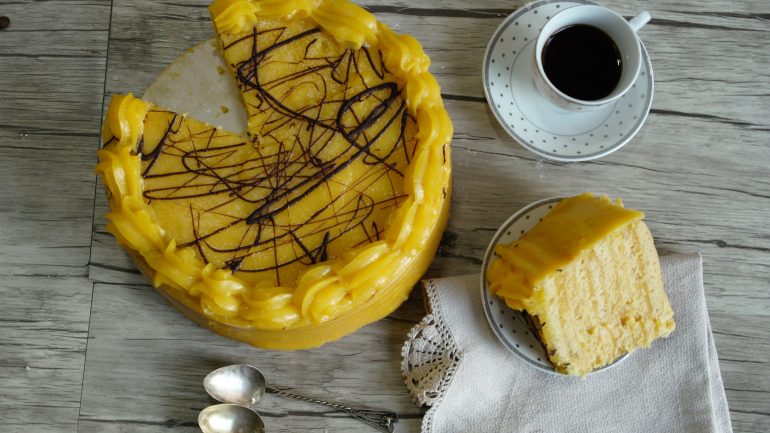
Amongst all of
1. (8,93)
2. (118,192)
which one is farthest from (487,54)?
(8,93)

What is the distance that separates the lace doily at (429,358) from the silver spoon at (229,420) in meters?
0.40

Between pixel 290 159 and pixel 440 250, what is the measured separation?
1.65 ft

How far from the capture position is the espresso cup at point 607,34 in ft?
5.68

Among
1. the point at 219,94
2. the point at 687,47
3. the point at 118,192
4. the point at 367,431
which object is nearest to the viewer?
the point at 118,192

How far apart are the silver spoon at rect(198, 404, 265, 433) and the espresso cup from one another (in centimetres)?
109

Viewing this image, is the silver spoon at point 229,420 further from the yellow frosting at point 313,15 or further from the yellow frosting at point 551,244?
the yellow frosting at point 313,15

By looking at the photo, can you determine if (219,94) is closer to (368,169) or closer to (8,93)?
(368,169)

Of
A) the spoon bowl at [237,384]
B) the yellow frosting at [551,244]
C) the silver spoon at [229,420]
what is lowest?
the silver spoon at [229,420]

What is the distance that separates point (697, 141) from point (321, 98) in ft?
3.41

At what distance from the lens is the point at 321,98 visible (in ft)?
5.49

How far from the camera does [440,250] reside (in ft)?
6.31

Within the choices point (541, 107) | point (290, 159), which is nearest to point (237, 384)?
point (290, 159)

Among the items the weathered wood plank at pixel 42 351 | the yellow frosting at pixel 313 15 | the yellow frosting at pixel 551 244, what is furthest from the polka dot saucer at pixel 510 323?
the weathered wood plank at pixel 42 351

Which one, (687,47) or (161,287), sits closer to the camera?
(161,287)
